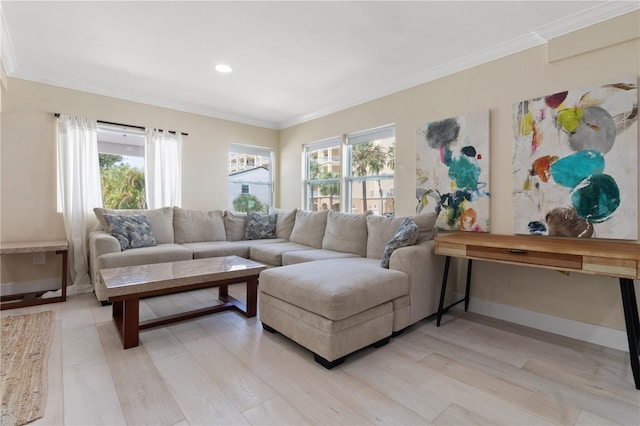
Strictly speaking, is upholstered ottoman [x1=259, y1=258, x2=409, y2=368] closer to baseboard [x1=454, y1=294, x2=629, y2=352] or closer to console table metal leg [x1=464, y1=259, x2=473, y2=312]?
console table metal leg [x1=464, y1=259, x2=473, y2=312]

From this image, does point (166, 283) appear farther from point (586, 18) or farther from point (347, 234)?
point (586, 18)

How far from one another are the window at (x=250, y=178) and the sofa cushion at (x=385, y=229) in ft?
8.09

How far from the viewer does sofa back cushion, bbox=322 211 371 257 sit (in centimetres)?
333

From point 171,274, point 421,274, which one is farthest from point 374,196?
point 171,274

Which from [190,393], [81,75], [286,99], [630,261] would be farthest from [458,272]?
[81,75]

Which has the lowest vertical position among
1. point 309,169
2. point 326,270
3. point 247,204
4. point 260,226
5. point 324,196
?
point 326,270

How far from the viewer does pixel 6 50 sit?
2701 millimetres

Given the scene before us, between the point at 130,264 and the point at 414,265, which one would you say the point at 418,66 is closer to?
the point at 414,265

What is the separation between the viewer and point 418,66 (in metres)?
3.04

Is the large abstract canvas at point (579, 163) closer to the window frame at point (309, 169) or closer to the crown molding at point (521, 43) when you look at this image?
the crown molding at point (521, 43)

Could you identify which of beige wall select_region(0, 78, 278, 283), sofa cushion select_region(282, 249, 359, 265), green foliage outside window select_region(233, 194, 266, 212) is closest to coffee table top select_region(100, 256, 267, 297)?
sofa cushion select_region(282, 249, 359, 265)

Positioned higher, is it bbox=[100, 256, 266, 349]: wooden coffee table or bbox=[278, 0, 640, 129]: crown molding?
bbox=[278, 0, 640, 129]: crown molding

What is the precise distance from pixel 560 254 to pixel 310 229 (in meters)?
2.63

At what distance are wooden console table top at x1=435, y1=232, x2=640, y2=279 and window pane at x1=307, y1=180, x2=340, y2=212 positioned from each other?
88.5 inches
